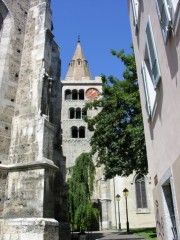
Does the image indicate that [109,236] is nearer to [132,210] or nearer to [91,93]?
[132,210]

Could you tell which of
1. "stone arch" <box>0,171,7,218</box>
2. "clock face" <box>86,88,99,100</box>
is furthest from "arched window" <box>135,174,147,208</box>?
"stone arch" <box>0,171,7,218</box>

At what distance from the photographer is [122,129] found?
16.1m

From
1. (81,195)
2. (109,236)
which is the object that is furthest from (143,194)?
(109,236)

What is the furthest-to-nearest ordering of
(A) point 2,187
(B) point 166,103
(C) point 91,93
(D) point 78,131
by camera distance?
(C) point 91,93
(D) point 78,131
(A) point 2,187
(B) point 166,103

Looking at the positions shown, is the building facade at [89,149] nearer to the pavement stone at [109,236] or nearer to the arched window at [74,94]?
the arched window at [74,94]

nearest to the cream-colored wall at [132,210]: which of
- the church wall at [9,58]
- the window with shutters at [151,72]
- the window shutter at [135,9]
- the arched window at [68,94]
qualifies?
the arched window at [68,94]

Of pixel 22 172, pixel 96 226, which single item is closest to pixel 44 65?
pixel 22 172

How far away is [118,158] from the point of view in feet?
51.4

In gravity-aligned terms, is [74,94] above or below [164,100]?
above

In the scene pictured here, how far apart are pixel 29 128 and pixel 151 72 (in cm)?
523

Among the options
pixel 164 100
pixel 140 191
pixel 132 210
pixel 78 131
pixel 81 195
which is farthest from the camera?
pixel 78 131

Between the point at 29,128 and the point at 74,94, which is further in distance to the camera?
the point at 74,94

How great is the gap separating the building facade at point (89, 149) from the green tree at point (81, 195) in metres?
1.69

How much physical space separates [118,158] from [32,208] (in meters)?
8.33
